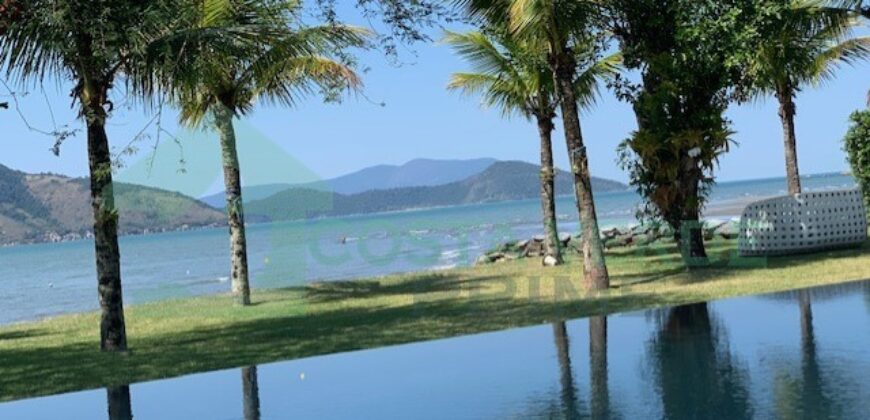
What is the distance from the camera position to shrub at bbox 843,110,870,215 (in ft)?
55.5

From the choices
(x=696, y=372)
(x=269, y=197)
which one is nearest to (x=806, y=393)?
(x=696, y=372)

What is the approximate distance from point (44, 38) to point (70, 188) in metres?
69.2

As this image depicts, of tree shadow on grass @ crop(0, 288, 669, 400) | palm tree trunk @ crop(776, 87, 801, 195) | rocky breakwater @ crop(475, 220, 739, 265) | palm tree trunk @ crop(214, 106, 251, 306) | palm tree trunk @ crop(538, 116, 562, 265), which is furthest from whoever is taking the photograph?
rocky breakwater @ crop(475, 220, 739, 265)

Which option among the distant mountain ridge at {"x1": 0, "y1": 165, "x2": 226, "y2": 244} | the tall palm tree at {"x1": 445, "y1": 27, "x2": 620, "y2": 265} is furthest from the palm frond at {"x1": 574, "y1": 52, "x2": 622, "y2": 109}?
the distant mountain ridge at {"x1": 0, "y1": 165, "x2": 226, "y2": 244}

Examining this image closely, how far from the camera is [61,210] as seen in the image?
79.8m

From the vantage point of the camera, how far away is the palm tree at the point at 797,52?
14445 mm

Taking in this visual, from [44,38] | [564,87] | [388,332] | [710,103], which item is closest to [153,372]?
[388,332]

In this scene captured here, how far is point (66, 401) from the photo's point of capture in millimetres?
6852

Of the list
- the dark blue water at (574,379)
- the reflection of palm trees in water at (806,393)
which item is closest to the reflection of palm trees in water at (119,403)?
the dark blue water at (574,379)

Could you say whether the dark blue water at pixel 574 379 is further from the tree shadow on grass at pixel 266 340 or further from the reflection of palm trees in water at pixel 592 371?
the tree shadow on grass at pixel 266 340

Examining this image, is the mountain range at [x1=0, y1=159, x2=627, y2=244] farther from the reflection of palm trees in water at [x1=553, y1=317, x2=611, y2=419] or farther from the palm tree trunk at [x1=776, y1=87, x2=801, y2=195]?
the palm tree trunk at [x1=776, y1=87, x2=801, y2=195]

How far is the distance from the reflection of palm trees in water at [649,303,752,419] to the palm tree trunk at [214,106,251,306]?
25.5 ft

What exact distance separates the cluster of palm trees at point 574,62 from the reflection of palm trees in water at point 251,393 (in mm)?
6076

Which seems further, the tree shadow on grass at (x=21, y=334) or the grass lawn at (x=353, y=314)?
the tree shadow on grass at (x=21, y=334)
